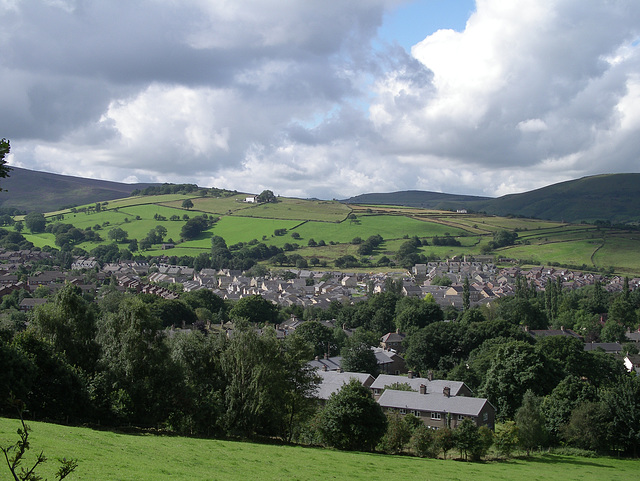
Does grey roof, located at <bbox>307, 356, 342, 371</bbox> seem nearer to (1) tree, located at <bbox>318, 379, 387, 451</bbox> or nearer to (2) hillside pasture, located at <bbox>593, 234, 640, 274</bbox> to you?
(1) tree, located at <bbox>318, 379, 387, 451</bbox>

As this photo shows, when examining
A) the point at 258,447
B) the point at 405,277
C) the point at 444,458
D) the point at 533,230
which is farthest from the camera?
the point at 533,230

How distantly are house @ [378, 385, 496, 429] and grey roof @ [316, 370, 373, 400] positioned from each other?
478 cm

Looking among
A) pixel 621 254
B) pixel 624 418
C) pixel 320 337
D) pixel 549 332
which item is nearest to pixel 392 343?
pixel 320 337

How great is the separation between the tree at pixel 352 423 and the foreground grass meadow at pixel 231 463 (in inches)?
59.0

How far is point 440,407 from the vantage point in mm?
41969

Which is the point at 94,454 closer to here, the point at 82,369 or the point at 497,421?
the point at 82,369

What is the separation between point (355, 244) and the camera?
538 ft

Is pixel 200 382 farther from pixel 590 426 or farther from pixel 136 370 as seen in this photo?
pixel 590 426

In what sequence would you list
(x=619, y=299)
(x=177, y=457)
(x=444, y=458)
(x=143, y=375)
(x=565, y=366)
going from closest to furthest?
(x=177, y=457)
(x=143, y=375)
(x=444, y=458)
(x=565, y=366)
(x=619, y=299)

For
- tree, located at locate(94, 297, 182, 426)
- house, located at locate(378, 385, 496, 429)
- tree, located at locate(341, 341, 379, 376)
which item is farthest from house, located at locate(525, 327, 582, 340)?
tree, located at locate(94, 297, 182, 426)

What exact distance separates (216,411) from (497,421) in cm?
2614

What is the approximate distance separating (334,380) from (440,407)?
10.6 metres

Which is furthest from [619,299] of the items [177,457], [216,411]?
[177,457]

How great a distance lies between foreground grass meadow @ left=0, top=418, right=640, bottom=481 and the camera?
17234 mm
